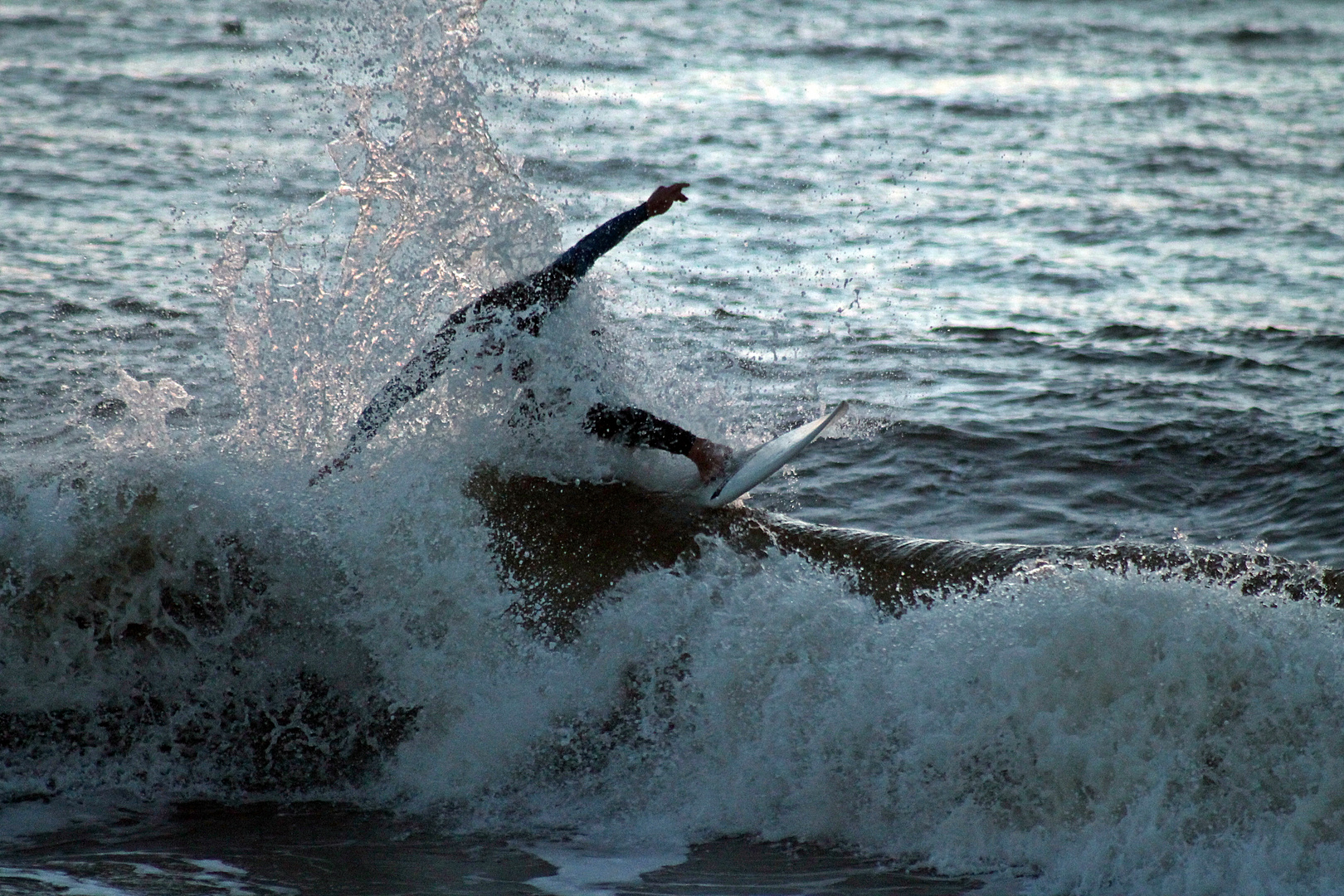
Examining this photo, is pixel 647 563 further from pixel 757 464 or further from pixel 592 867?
pixel 592 867

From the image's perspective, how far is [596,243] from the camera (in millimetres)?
6133

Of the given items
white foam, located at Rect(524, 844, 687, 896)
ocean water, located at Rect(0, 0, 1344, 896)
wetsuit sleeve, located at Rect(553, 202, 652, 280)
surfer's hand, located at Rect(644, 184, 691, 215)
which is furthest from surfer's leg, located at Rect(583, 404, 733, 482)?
white foam, located at Rect(524, 844, 687, 896)

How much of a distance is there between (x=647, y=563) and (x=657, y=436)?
0.71 m

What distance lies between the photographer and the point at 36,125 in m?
15.9

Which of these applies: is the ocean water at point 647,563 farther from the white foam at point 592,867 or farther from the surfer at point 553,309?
the surfer at point 553,309

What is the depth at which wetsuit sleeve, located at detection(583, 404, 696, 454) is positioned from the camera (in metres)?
6.13

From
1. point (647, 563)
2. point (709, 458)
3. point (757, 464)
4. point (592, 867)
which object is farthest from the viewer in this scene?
point (709, 458)

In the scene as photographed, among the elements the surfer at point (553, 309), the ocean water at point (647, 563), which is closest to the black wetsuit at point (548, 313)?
the surfer at point (553, 309)

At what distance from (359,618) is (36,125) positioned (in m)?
13.1

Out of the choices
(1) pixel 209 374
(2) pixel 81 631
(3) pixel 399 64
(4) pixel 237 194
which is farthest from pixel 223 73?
(2) pixel 81 631

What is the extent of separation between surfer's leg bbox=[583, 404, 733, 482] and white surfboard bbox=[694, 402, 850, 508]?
74mm

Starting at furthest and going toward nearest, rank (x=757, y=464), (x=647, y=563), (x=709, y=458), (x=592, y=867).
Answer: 1. (x=709, y=458)
2. (x=757, y=464)
3. (x=647, y=563)
4. (x=592, y=867)

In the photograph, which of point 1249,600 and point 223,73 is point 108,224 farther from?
point 1249,600

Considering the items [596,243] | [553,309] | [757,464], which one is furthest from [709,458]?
[596,243]
